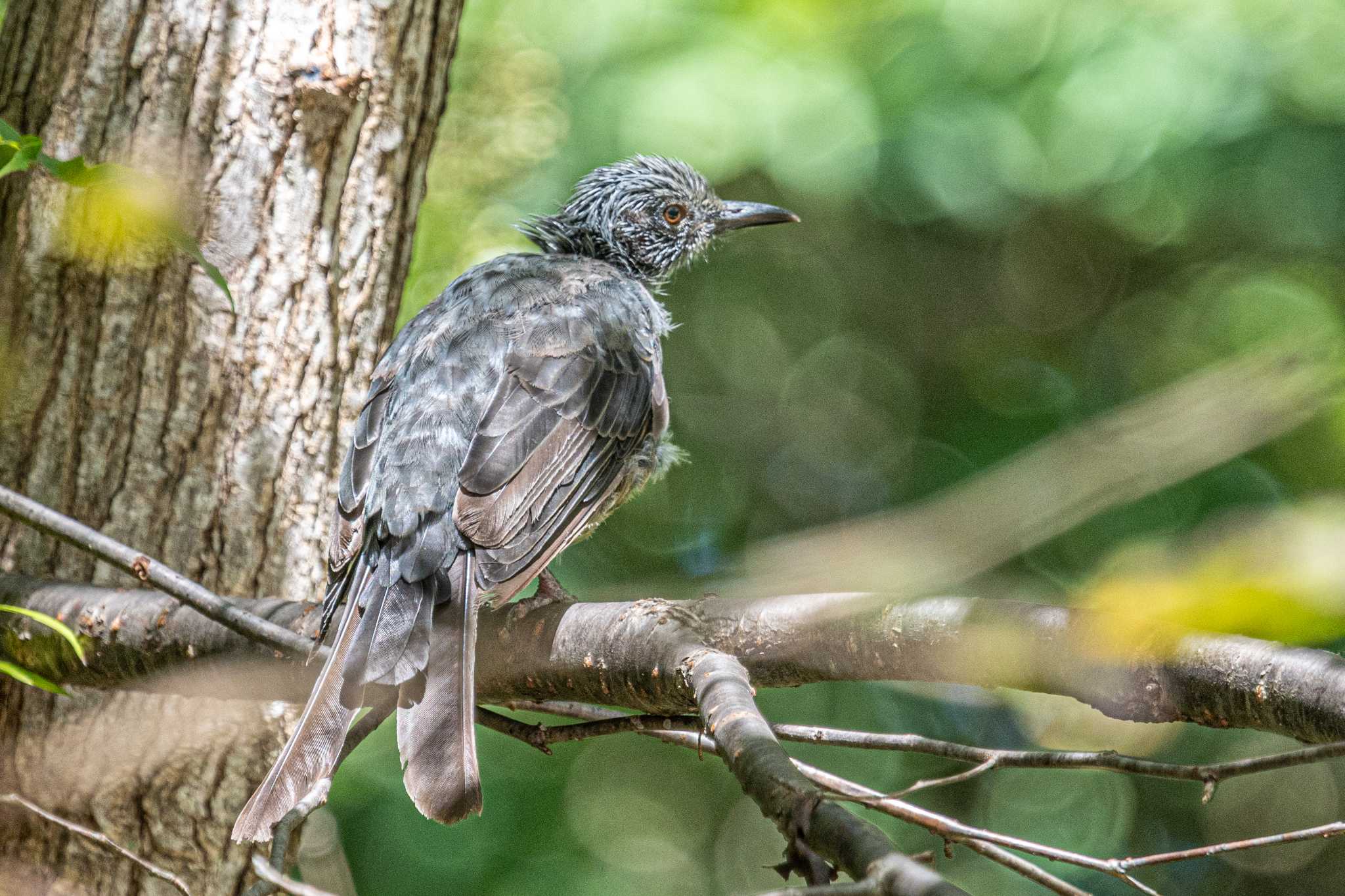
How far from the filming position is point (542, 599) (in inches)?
124

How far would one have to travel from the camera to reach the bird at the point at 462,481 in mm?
2262

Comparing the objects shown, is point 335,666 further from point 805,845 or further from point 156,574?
point 805,845

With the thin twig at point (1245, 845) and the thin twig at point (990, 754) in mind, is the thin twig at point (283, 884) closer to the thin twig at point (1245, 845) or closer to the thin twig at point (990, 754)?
the thin twig at point (990, 754)

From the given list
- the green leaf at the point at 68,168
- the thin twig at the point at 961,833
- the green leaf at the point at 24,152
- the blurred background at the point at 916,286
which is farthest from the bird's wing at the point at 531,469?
the green leaf at the point at 24,152

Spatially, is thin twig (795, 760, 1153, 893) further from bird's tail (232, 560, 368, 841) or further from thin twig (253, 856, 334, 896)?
bird's tail (232, 560, 368, 841)

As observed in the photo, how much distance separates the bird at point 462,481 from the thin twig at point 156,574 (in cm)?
13

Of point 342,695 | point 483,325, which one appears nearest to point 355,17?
point 483,325

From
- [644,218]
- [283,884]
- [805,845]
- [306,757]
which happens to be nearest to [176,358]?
[306,757]

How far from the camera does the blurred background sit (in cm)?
443

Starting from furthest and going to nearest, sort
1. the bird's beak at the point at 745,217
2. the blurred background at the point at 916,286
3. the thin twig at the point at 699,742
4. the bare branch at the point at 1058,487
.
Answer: the bird's beak at the point at 745,217
the blurred background at the point at 916,286
the thin twig at the point at 699,742
the bare branch at the point at 1058,487

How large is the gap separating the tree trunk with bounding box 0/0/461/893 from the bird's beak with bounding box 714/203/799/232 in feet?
5.45

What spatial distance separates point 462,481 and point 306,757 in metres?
0.89

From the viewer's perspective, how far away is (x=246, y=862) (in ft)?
10.2

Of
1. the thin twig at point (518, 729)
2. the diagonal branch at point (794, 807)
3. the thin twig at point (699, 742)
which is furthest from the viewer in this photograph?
the thin twig at point (518, 729)
